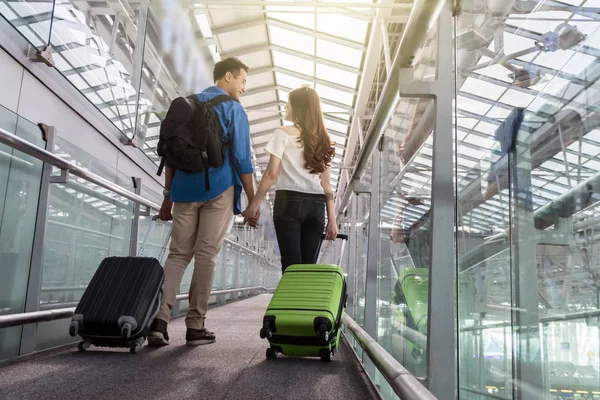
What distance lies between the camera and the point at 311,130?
290cm

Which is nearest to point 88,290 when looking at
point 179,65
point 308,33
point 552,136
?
point 552,136

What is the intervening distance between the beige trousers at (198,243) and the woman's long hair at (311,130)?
0.51 m

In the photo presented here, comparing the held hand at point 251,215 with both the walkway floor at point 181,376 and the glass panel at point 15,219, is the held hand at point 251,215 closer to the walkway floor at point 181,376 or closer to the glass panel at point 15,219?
the walkway floor at point 181,376

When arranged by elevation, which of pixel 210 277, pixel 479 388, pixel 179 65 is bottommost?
pixel 479 388

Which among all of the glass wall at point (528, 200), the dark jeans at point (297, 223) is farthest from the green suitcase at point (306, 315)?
the glass wall at point (528, 200)

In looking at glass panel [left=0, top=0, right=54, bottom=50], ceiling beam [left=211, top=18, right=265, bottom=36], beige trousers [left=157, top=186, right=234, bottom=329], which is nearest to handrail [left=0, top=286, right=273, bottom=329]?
beige trousers [left=157, top=186, right=234, bottom=329]

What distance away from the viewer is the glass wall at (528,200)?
0.71 meters

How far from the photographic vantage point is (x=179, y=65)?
659 cm

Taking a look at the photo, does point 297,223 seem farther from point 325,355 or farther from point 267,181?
point 325,355

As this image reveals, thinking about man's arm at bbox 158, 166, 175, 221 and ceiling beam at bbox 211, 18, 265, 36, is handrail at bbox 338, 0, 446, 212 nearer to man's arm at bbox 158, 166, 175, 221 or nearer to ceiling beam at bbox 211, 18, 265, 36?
man's arm at bbox 158, 166, 175, 221

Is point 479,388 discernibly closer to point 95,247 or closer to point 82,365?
point 82,365

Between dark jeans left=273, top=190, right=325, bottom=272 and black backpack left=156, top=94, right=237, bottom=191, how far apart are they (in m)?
0.41

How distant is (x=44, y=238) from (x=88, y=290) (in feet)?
1.12

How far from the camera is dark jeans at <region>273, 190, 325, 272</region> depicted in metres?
2.82
